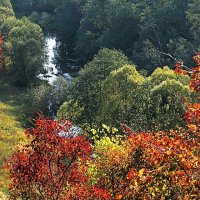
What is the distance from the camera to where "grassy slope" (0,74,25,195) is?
174 ft

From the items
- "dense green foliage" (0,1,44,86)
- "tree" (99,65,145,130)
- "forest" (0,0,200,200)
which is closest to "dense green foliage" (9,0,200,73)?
"forest" (0,0,200,200)

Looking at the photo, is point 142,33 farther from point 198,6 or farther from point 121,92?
point 121,92

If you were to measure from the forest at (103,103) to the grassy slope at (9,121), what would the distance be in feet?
0.66

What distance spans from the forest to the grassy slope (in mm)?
202

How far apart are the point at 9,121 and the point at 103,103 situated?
20401 millimetres

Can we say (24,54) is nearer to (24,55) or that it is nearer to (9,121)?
(24,55)

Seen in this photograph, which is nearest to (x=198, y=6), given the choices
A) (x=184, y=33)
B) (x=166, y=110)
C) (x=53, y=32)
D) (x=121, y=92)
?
(x=184, y=33)

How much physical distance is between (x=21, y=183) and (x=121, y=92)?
35.2 metres

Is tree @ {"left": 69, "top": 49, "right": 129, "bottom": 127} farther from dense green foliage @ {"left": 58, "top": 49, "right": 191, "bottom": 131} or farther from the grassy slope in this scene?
the grassy slope

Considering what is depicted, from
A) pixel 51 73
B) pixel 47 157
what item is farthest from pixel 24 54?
pixel 47 157

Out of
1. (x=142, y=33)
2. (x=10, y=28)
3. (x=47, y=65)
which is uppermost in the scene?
(x=142, y=33)

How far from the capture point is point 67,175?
24953 mm

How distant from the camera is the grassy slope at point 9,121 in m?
52.9

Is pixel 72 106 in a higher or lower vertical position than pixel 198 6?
lower
